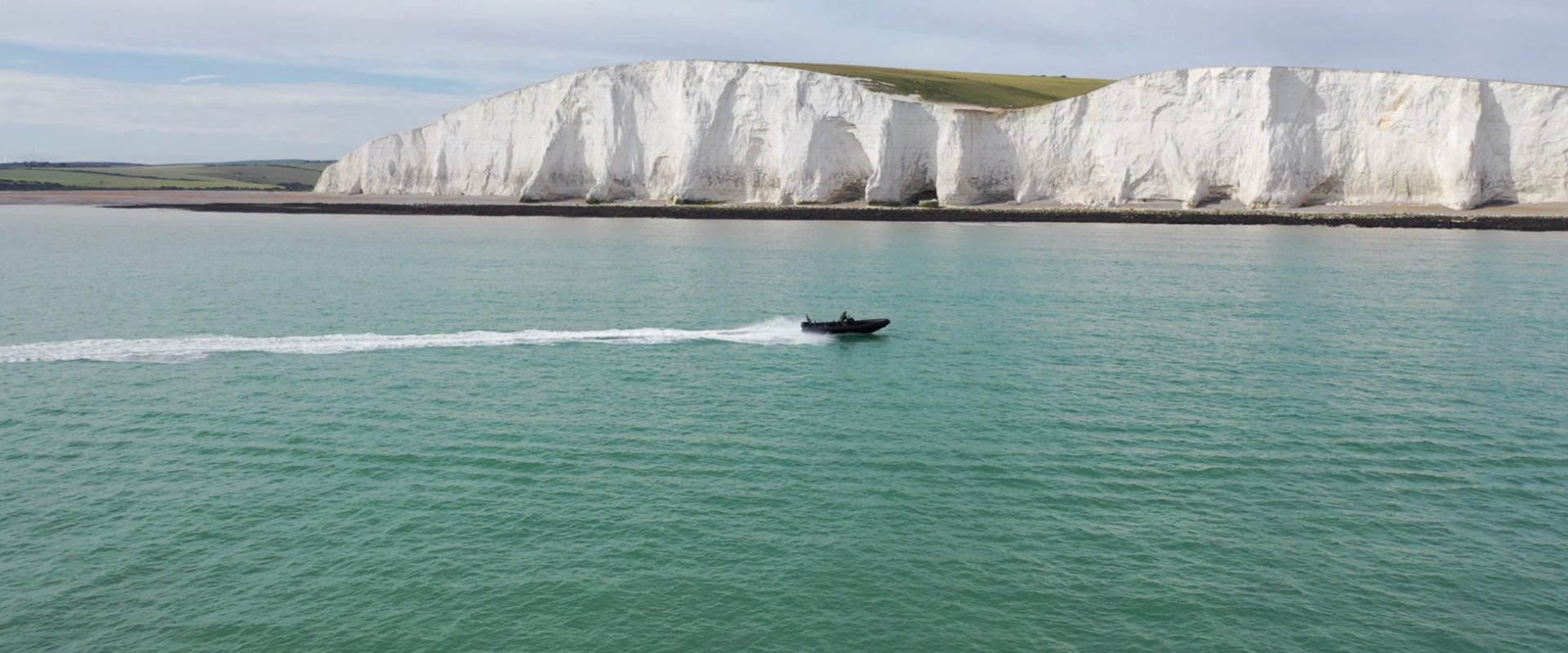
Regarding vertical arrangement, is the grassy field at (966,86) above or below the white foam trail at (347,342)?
above

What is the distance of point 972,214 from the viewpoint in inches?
3068

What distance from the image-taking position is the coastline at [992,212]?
225 ft

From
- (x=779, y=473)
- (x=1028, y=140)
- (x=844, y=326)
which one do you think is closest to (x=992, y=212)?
(x=1028, y=140)

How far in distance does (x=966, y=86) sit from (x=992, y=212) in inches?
826

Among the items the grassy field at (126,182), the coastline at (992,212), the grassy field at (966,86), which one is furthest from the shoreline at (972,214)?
the grassy field at (126,182)

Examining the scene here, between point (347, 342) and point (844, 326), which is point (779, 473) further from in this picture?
point (347, 342)

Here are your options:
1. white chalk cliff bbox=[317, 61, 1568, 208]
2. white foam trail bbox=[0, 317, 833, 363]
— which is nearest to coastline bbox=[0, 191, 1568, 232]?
white chalk cliff bbox=[317, 61, 1568, 208]

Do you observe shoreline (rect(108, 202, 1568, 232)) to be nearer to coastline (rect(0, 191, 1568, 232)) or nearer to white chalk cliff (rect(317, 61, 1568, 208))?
coastline (rect(0, 191, 1568, 232))

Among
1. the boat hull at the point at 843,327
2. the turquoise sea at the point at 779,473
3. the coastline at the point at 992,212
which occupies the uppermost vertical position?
the coastline at the point at 992,212

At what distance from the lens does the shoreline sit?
223 ft

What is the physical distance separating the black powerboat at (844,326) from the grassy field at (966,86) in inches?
2165

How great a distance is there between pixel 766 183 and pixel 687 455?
232 feet

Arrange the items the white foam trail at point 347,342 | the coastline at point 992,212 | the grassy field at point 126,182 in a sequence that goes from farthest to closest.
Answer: the grassy field at point 126,182, the coastline at point 992,212, the white foam trail at point 347,342

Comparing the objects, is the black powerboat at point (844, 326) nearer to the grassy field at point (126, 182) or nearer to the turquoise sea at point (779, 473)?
the turquoise sea at point (779, 473)
